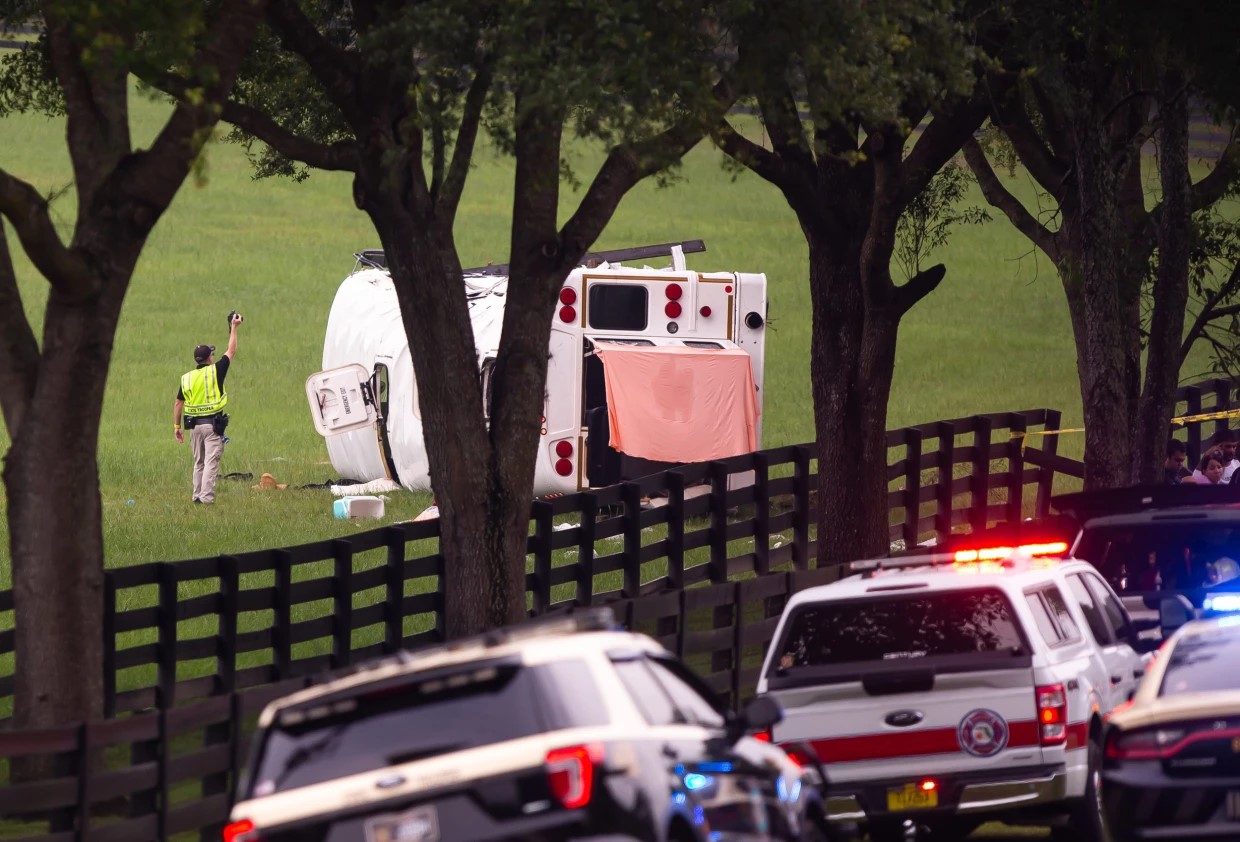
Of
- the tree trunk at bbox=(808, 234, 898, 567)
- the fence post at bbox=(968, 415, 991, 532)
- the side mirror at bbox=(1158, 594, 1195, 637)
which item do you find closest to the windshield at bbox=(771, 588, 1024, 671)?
the side mirror at bbox=(1158, 594, 1195, 637)

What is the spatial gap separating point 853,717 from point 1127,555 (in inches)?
178

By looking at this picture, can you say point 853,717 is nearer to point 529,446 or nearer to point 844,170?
point 529,446

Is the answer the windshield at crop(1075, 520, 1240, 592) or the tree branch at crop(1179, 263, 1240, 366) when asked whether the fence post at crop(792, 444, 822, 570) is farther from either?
the windshield at crop(1075, 520, 1240, 592)

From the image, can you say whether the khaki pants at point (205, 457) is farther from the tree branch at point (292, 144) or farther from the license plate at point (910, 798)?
the license plate at point (910, 798)

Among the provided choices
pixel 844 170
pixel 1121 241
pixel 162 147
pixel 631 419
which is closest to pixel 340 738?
pixel 162 147

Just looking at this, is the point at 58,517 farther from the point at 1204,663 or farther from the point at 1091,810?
the point at 1204,663

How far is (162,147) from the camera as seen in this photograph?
485 inches

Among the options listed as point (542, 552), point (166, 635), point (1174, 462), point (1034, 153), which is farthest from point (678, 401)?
point (166, 635)

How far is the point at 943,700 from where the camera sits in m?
11.0

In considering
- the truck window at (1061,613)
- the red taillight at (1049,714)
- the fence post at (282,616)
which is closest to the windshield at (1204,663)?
the red taillight at (1049,714)

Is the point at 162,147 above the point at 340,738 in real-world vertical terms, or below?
above

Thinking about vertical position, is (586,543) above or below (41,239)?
below

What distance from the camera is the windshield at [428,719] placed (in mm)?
7355

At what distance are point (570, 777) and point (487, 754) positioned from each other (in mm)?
301
